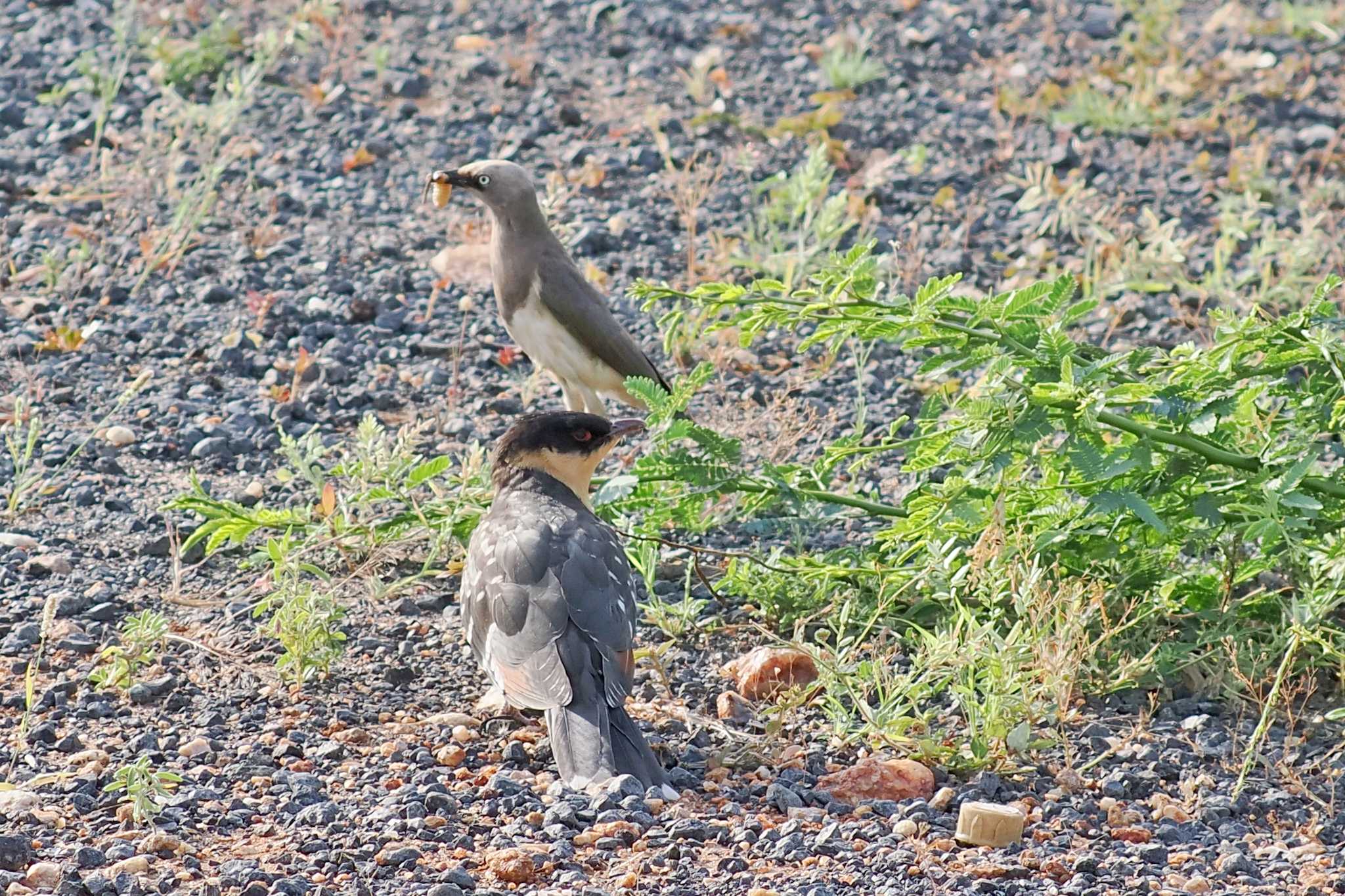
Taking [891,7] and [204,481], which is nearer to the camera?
[204,481]

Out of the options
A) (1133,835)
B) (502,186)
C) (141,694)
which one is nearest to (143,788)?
(141,694)

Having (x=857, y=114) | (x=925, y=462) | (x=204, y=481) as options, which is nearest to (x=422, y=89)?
(x=857, y=114)

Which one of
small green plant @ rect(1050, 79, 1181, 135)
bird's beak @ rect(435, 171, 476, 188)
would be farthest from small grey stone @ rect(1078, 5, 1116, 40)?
bird's beak @ rect(435, 171, 476, 188)

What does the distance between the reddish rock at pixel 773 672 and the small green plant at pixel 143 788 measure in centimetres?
181

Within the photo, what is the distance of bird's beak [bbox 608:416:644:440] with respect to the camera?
6.21 m

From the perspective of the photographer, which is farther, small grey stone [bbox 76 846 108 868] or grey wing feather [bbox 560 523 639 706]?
grey wing feather [bbox 560 523 639 706]

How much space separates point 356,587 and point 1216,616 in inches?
115

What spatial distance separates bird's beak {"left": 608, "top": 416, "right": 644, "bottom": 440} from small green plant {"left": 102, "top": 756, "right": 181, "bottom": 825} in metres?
1.97

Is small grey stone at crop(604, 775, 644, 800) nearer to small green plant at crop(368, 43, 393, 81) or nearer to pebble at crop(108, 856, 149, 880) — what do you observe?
pebble at crop(108, 856, 149, 880)

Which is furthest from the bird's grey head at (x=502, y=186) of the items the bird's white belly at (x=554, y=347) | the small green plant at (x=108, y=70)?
the small green plant at (x=108, y=70)

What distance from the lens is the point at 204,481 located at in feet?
23.5

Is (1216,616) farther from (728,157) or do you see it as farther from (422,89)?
(422,89)

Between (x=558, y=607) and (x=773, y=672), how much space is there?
79 cm

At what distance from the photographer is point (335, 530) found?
20.6 ft
